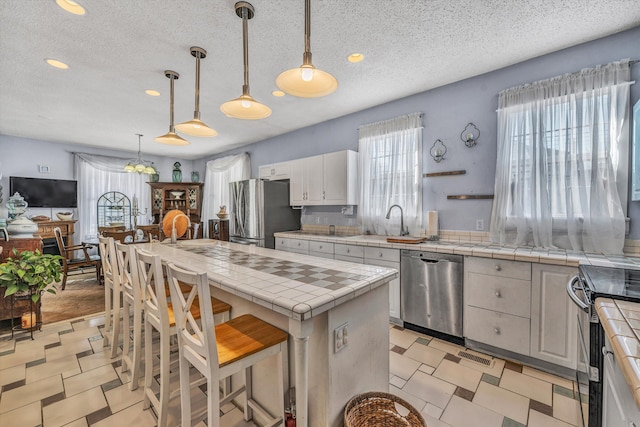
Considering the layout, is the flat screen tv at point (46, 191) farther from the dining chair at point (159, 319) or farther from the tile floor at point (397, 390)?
the dining chair at point (159, 319)

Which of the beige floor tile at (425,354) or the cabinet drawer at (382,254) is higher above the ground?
the cabinet drawer at (382,254)

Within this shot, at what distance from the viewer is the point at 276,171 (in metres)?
4.67

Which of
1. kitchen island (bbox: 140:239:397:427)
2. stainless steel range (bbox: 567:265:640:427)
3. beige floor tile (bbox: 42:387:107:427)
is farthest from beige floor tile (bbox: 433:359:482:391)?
beige floor tile (bbox: 42:387:107:427)

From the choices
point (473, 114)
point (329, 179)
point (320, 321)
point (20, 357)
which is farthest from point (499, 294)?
point (20, 357)

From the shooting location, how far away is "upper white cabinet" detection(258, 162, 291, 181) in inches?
176

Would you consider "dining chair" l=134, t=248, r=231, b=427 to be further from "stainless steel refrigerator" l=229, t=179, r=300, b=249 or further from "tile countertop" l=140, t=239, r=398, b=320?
"stainless steel refrigerator" l=229, t=179, r=300, b=249

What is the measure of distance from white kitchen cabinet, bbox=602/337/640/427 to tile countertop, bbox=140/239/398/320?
0.89m

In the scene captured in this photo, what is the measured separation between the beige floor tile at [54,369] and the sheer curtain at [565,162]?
389 cm

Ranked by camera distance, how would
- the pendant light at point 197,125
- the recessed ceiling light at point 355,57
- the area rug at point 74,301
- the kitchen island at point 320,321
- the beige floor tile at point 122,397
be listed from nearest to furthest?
1. the kitchen island at point 320,321
2. the beige floor tile at point 122,397
3. the pendant light at point 197,125
4. the recessed ceiling light at point 355,57
5. the area rug at point 74,301

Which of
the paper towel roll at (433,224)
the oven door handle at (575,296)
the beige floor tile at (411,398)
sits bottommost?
the beige floor tile at (411,398)

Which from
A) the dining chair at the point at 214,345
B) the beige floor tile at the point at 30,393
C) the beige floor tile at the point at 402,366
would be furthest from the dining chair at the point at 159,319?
the beige floor tile at the point at 402,366

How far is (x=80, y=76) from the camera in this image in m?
2.88

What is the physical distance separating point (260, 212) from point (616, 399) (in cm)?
396

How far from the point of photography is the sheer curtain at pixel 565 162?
7.03 feet
